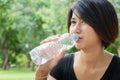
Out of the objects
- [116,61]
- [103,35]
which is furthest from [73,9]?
[116,61]

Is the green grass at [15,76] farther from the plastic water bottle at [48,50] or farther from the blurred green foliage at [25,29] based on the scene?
the plastic water bottle at [48,50]

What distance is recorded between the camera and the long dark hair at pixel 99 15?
4.30 feet

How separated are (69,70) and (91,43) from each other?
16 centimetres

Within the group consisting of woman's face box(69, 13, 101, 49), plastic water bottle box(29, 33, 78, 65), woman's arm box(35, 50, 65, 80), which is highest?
woman's face box(69, 13, 101, 49)

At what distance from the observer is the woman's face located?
129 centimetres

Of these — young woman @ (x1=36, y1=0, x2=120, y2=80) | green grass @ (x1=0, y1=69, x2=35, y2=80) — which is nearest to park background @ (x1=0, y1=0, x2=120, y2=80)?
green grass @ (x1=0, y1=69, x2=35, y2=80)

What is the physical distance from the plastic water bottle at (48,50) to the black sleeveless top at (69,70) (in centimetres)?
5

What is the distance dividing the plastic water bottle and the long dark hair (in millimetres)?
141

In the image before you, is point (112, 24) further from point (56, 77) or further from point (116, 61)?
point (56, 77)

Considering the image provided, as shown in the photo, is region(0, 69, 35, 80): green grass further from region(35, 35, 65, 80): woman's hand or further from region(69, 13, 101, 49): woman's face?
region(69, 13, 101, 49): woman's face

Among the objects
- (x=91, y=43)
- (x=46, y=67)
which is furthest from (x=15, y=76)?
(x=91, y=43)

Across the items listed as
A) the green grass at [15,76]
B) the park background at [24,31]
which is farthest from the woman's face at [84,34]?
the green grass at [15,76]

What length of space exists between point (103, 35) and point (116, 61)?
0.46 ft

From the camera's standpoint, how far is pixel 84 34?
50.9 inches
